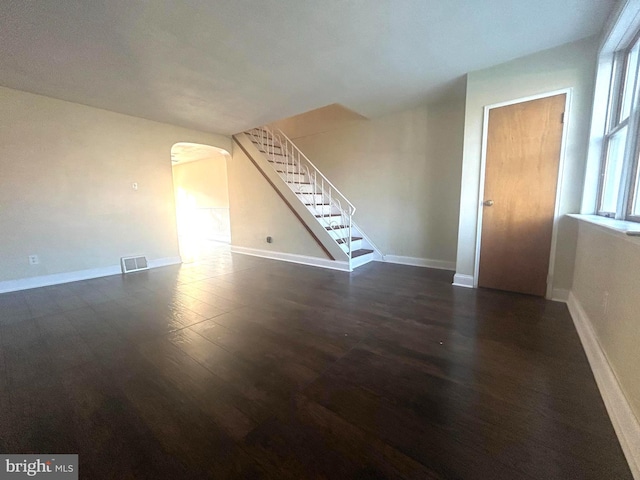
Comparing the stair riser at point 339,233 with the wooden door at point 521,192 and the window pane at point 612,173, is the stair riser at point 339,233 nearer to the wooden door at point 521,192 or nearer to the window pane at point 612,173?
the wooden door at point 521,192

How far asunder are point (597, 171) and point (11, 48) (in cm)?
530

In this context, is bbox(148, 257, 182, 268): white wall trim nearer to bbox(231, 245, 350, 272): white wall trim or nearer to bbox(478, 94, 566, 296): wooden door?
bbox(231, 245, 350, 272): white wall trim

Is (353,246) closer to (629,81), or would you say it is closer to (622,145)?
(622,145)

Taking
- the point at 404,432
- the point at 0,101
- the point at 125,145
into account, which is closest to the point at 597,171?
the point at 404,432

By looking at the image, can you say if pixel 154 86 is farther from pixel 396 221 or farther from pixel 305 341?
pixel 396 221

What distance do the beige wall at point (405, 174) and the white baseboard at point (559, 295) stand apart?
4.36 ft

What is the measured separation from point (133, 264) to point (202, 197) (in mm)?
4105

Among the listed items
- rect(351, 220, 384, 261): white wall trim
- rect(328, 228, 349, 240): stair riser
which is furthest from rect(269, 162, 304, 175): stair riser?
rect(351, 220, 384, 261): white wall trim

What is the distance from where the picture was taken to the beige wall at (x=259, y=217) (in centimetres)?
455

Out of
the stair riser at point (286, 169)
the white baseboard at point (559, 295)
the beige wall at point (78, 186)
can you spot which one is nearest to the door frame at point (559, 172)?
the white baseboard at point (559, 295)

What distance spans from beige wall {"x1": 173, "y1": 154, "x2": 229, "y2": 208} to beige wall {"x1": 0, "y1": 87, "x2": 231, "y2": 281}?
102 inches

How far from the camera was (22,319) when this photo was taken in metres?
2.35

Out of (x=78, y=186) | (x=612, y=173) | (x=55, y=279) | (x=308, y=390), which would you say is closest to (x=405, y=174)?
(x=612, y=173)

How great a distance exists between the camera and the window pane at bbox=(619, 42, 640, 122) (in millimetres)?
1951
